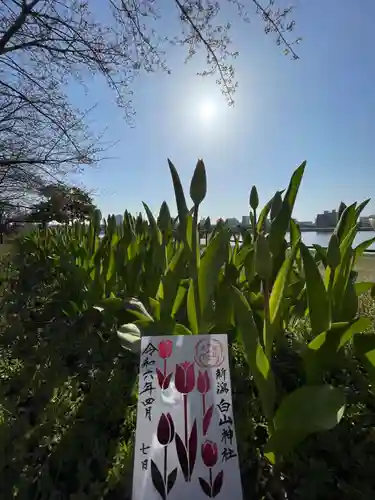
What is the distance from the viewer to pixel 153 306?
1387 mm

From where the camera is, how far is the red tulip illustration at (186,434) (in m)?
0.71

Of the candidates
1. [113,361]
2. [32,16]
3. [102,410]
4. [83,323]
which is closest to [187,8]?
[32,16]

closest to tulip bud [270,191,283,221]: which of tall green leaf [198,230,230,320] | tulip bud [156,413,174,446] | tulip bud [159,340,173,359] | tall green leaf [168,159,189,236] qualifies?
tall green leaf [198,230,230,320]

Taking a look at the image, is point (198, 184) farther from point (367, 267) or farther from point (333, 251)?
point (367, 267)

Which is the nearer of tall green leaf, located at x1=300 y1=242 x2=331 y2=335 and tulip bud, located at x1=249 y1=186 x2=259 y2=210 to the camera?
tall green leaf, located at x1=300 y1=242 x2=331 y2=335

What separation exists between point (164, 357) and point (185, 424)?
0.14 m

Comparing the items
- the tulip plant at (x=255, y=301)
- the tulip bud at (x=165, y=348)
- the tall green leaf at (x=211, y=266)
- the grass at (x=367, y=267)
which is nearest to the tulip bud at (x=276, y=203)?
the tulip plant at (x=255, y=301)

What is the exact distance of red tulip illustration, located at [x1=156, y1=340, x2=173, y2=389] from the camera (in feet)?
2.65

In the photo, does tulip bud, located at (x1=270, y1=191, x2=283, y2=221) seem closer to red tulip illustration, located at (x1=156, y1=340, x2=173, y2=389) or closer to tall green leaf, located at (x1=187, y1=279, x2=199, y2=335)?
tall green leaf, located at (x1=187, y1=279, x2=199, y2=335)

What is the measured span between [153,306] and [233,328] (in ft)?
0.95

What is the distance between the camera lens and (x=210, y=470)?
2.33 feet

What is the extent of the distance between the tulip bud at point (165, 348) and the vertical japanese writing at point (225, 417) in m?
0.11

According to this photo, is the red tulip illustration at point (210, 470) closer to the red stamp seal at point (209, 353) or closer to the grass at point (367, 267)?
the red stamp seal at point (209, 353)

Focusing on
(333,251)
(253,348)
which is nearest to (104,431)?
(253,348)
